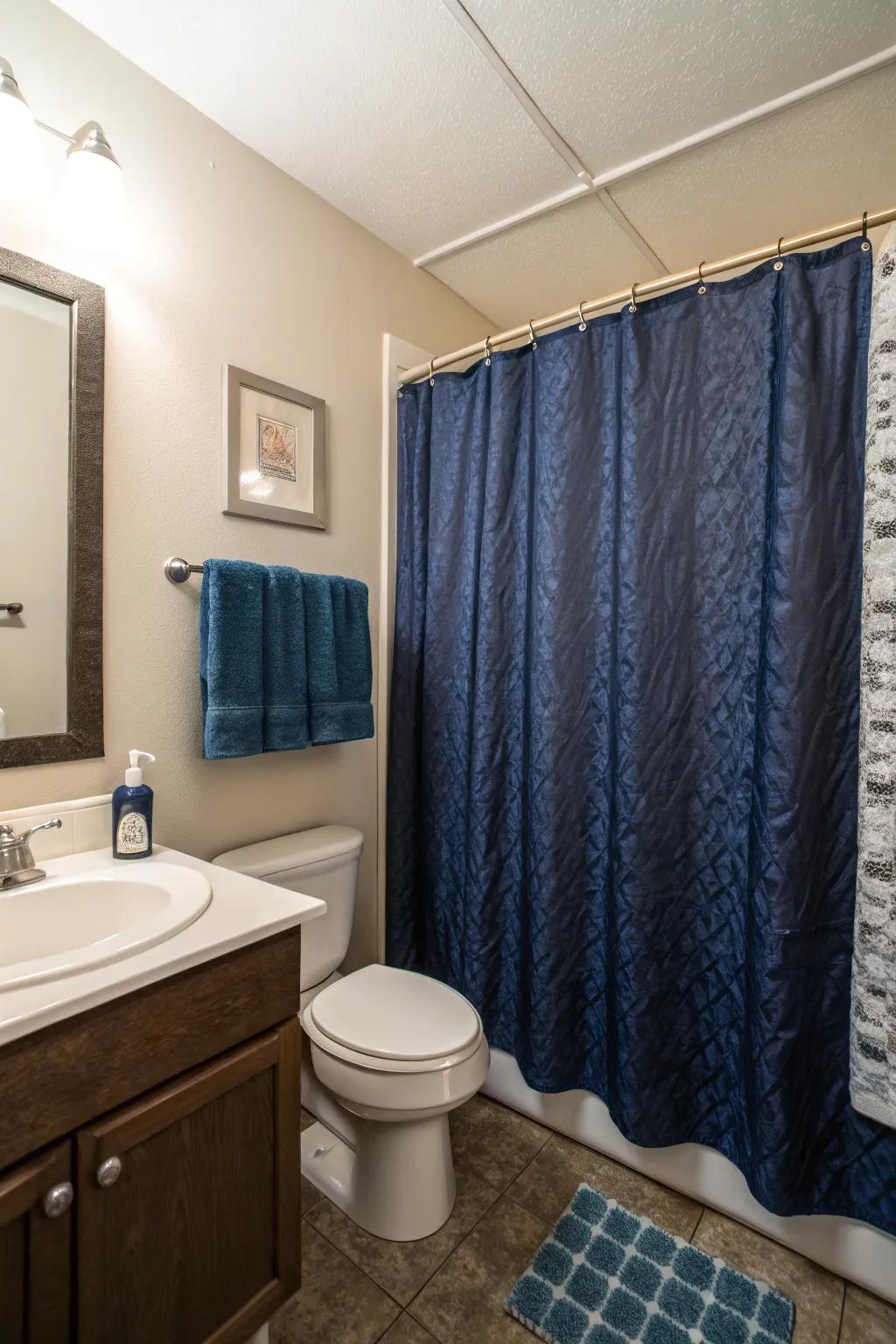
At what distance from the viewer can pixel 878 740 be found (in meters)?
1.11

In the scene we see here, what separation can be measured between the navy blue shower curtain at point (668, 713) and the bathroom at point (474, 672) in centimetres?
1

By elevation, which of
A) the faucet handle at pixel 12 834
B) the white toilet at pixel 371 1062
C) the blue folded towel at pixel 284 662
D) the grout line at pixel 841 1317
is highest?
the blue folded towel at pixel 284 662

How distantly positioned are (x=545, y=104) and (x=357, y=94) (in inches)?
15.6

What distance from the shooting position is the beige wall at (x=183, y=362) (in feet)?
3.97

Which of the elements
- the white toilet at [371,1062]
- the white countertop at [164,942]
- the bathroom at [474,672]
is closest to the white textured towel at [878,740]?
the bathroom at [474,672]

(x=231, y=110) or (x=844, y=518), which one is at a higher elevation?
(x=231, y=110)

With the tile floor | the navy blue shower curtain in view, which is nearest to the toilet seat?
the navy blue shower curtain

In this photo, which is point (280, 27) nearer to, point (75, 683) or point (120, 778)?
point (75, 683)

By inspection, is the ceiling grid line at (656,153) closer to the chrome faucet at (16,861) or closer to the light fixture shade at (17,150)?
the light fixture shade at (17,150)

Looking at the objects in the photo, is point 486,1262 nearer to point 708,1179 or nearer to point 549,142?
point 708,1179

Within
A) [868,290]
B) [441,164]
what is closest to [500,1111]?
[868,290]

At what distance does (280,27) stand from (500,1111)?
97.7 inches

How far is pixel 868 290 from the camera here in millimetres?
1201

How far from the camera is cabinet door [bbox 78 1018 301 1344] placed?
2.58 feet
